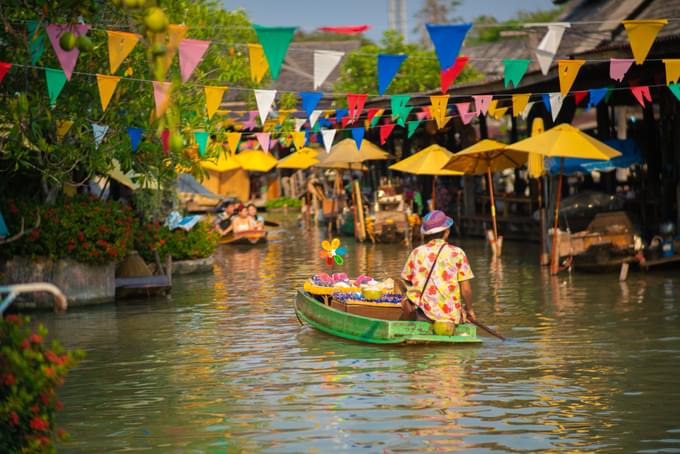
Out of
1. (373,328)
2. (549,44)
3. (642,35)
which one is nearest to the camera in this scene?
(373,328)

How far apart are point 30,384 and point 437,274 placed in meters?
6.61

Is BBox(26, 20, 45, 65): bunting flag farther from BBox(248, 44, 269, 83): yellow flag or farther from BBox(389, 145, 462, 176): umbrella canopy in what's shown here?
BBox(389, 145, 462, 176): umbrella canopy

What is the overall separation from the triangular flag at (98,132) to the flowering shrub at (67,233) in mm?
1292

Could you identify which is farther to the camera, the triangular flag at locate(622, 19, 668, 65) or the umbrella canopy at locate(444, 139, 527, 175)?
the umbrella canopy at locate(444, 139, 527, 175)

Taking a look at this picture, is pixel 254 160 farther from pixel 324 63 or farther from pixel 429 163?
pixel 324 63

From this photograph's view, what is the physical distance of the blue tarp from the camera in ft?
77.2

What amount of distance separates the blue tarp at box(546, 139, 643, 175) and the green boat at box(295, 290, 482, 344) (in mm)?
9843

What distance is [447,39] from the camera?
14.3m

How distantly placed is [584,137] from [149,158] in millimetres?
7760

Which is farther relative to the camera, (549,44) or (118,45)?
(549,44)

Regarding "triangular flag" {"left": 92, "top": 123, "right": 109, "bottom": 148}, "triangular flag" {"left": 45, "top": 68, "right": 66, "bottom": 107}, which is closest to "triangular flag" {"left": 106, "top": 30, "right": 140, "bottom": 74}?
"triangular flag" {"left": 45, "top": 68, "right": 66, "bottom": 107}

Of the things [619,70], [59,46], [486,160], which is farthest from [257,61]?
[486,160]

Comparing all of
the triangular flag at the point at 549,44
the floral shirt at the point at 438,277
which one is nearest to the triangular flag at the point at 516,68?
the triangular flag at the point at 549,44

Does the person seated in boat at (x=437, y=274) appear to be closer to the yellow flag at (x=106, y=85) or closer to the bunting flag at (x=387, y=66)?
the bunting flag at (x=387, y=66)
